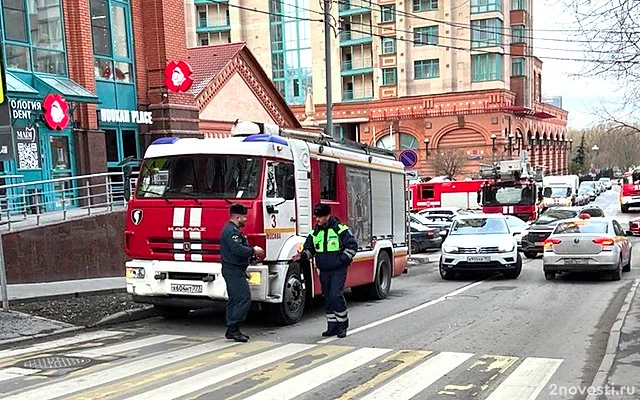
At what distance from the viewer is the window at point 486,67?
2493 inches

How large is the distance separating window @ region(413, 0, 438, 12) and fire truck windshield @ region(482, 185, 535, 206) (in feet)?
126

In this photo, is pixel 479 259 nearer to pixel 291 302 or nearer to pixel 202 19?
pixel 291 302

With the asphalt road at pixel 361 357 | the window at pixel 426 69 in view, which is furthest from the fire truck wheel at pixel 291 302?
the window at pixel 426 69

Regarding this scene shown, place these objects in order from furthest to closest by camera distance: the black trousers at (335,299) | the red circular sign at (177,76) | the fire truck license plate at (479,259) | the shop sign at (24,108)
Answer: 1. the red circular sign at (177,76)
2. the fire truck license plate at (479,259)
3. the shop sign at (24,108)
4. the black trousers at (335,299)

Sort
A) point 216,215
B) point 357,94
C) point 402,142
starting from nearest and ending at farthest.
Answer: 1. point 216,215
2. point 402,142
3. point 357,94

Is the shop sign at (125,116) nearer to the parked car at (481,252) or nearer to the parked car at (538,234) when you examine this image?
the parked car at (481,252)

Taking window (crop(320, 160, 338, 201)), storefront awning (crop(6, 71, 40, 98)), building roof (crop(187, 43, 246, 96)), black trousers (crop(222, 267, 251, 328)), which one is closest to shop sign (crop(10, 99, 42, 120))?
storefront awning (crop(6, 71, 40, 98))

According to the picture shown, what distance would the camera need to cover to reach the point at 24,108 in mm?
16688

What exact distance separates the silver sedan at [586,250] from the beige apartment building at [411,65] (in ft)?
153

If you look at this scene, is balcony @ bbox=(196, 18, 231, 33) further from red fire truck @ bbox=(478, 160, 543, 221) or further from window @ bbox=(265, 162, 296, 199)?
window @ bbox=(265, 162, 296, 199)

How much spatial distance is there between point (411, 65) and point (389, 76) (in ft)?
8.15

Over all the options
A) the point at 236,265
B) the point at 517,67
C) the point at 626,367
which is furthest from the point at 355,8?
the point at 626,367

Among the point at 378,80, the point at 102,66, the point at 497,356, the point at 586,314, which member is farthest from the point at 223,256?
the point at 378,80

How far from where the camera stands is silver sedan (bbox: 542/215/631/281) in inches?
620
